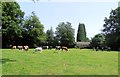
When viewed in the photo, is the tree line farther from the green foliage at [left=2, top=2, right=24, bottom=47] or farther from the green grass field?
the green grass field

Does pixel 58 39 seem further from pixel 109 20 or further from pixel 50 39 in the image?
pixel 109 20

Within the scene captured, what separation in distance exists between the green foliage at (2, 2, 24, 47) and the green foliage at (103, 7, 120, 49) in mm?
27911

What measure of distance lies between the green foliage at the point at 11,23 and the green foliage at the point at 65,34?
1312 inches

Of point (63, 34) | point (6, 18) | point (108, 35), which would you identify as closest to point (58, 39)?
point (63, 34)

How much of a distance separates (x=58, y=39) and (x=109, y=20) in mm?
30319

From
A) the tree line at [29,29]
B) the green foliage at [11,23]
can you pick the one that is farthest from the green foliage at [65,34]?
the green foliage at [11,23]

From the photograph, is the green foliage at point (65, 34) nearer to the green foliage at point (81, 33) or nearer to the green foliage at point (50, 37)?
the green foliage at point (50, 37)

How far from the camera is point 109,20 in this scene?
100500 millimetres

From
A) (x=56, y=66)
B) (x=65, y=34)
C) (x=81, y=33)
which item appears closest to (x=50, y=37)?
(x=65, y=34)

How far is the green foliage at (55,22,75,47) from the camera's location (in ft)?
397

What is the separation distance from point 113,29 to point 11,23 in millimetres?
34007

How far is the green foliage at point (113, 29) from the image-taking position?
92.4 m

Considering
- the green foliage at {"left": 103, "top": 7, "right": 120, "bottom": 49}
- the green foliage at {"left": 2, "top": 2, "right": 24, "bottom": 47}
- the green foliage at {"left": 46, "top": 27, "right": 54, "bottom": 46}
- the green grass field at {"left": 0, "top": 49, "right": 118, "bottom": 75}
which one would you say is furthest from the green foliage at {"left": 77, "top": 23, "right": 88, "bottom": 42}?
the green grass field at {"left": 0, "top": 49, "right": 118, "bottom": 75}

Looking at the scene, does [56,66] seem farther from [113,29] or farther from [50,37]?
[50,37]
